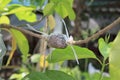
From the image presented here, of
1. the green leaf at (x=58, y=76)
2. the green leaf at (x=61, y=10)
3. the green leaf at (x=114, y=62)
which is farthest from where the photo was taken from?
the green leaf at (x=61, y=10)

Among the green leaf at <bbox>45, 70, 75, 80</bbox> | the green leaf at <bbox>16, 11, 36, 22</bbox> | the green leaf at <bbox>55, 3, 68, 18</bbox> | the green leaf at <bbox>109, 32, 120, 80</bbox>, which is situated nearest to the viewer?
the green leaf at <bbox>109, 32, 120, 80</bbox>

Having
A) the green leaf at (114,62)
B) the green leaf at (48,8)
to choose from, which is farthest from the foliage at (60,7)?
the green leaf at (114,62)

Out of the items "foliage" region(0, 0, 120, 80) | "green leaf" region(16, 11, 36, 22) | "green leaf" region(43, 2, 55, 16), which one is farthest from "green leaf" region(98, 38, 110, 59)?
"green leaf" region(16, 11, 36, 22)

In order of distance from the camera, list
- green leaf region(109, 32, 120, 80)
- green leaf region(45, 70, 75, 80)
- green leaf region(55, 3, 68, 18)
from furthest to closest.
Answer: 1. green leaf region(55, 3, 68, 18)
2. green leaf region(45, 70, 75, 80)
3. green leaf region(109, 32, 120, 80)

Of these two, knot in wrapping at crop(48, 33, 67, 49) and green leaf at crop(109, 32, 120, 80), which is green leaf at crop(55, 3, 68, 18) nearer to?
knot in wrapping at crop(48, 33, 67, 49)

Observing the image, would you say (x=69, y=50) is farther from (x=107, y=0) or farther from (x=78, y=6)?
(x=107, y=0)

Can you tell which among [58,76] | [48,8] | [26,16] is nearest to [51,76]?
[58,76]

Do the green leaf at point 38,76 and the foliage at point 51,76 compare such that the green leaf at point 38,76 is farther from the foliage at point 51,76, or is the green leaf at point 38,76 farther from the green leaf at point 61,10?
the green leaf at point 61,10

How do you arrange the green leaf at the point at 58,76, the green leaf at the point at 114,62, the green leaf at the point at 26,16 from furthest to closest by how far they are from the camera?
the green leaf at the point at 26,16, the green leaf at the point at 58,76, the green leaf at the point at 114,62
